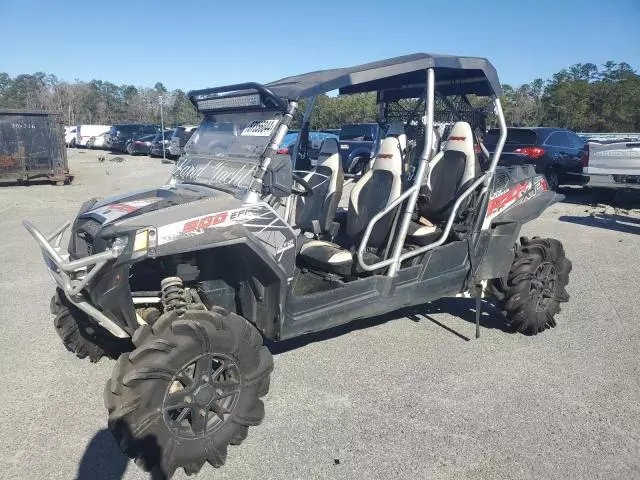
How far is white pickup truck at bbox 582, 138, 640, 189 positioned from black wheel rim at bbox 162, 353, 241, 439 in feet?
32.0

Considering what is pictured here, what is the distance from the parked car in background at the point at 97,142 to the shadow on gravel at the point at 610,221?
32.7 m

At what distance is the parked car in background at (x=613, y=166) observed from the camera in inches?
410

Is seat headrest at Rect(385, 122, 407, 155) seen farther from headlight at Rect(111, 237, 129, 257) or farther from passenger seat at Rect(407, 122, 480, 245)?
headlight at Rect(111, 237, 129, 257)

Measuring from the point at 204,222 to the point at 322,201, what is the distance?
2.22 meters

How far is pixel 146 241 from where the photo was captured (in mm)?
3184

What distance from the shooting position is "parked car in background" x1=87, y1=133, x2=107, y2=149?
3706 cm

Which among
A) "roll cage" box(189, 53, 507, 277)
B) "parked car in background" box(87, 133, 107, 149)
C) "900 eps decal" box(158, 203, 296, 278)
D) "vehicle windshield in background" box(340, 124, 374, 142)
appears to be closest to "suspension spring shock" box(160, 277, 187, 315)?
"900 eps decal" box(158, 203, 296, 278)

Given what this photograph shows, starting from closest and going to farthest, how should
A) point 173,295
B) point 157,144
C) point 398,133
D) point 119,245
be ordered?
point 119,245 → point 173,295 → point 398,133 → point 157,144

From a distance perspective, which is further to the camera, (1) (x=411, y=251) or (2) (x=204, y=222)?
(1) (x=411, y=251)

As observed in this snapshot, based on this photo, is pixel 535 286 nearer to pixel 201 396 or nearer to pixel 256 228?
pixel 256 228

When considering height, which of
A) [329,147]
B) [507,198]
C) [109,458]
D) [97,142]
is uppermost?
[329,147]

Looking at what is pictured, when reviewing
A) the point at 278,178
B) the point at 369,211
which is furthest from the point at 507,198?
the point at 278,178

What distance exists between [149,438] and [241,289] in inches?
47.0

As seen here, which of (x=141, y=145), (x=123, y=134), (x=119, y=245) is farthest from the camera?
(x=123, y=134)
